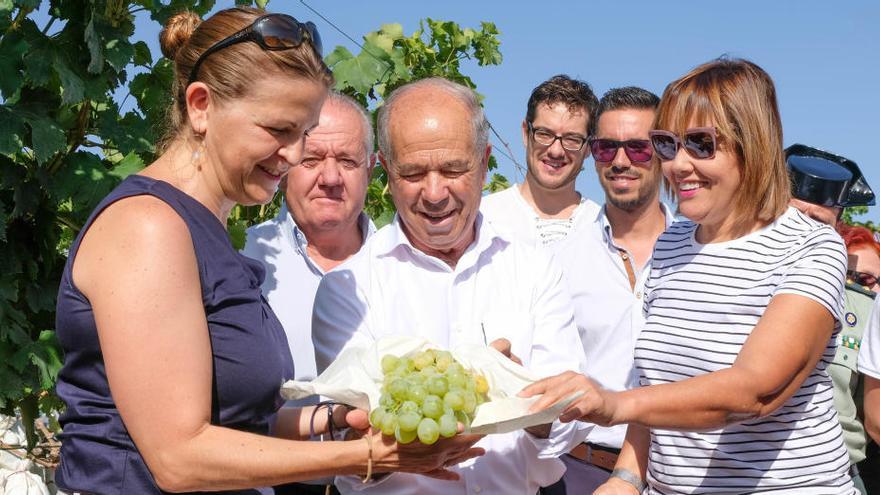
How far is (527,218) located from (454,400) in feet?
11.1

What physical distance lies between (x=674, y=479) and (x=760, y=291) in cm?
64

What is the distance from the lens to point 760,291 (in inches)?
120

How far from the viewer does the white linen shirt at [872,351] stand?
3543 mm

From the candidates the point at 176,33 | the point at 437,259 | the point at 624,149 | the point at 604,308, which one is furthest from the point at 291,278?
the point at 624,149

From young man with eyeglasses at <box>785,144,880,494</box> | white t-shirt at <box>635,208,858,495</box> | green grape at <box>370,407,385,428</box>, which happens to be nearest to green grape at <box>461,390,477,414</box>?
green grape at <box>370,407,385,428</box>

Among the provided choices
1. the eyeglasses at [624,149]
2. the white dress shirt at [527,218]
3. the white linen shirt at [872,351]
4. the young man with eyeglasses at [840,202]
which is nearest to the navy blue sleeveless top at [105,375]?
the white linen shirt at [872,351]

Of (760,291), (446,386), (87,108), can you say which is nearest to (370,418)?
(446,386)

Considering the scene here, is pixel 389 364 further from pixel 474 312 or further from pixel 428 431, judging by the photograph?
pixel 474 312

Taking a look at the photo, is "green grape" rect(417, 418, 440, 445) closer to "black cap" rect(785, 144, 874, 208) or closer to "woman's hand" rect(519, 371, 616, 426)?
"woman's hand" rect(519, 371, 616, 426)

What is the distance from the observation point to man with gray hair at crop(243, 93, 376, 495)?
15.0 feet

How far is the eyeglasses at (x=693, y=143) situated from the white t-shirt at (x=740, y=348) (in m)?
0.29

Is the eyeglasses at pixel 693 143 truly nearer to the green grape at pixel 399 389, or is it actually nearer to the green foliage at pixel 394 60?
the green grape at pixel 399 389

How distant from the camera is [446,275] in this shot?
354cm

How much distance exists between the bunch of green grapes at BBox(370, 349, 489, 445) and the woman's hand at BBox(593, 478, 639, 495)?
0.84 meters
